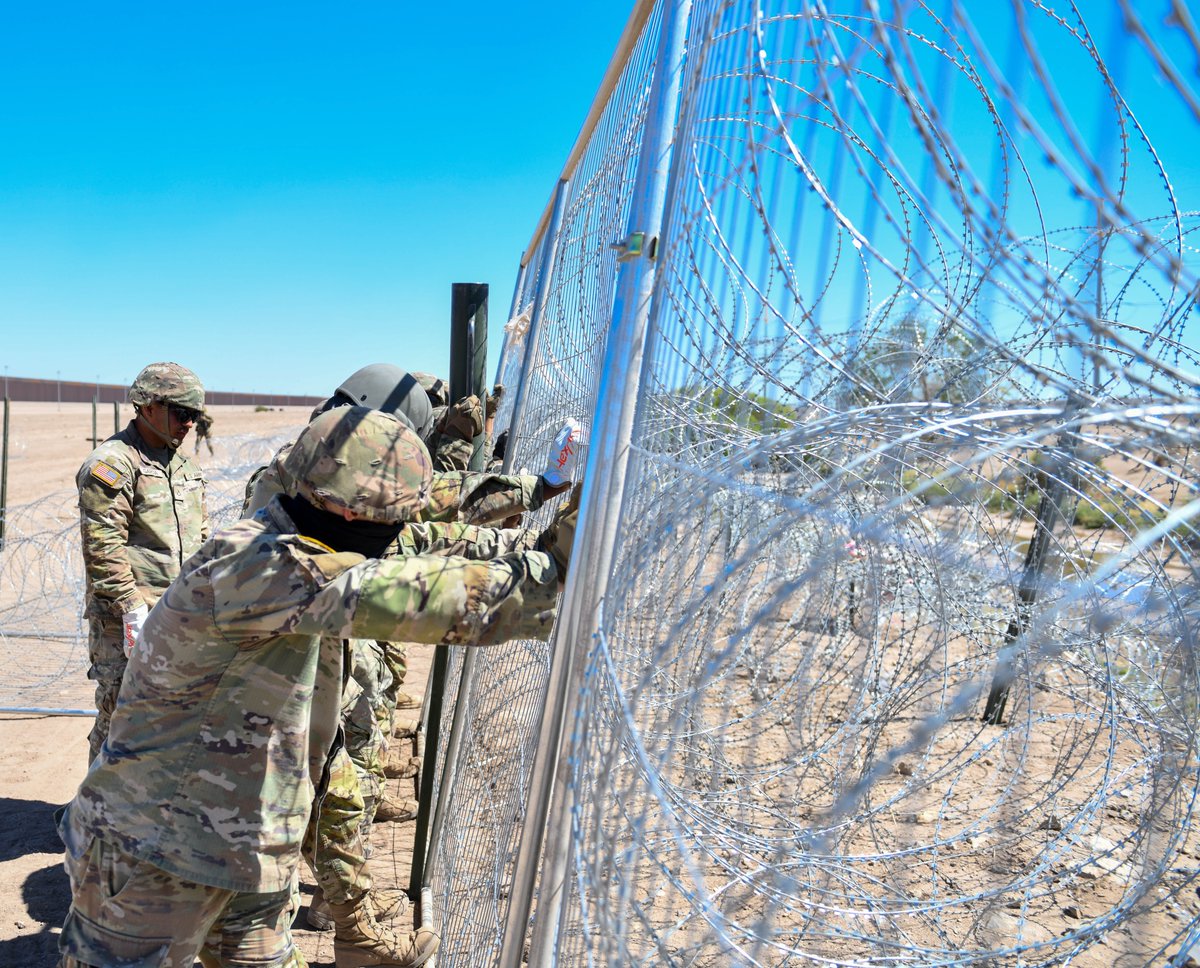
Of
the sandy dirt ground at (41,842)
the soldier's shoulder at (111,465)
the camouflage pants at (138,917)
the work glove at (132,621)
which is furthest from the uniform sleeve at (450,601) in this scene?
the soldier's shoulder at (111,465)

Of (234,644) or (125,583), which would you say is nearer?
(234,644)

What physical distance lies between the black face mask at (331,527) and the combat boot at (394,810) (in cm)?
317

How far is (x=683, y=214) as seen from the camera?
1.76m

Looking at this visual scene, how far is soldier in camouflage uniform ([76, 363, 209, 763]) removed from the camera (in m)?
4.20

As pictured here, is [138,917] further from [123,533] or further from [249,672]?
[123,533]

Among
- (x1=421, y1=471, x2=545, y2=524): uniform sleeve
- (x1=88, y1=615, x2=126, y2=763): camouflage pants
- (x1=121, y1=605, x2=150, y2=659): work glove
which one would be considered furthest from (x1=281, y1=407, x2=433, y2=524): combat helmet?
(x1=88, y1=615, x2=126, y2=763): camouflage pants

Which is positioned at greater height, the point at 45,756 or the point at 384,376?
the point at 384,376

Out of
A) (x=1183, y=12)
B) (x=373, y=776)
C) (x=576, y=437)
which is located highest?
(x=1183, y=12)

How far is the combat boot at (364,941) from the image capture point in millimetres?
3396

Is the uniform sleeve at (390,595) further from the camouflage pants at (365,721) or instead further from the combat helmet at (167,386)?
the combat helmet at (167,386)

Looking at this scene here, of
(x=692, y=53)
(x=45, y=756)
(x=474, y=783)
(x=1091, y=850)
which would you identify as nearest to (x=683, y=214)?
(x=692, y=53)

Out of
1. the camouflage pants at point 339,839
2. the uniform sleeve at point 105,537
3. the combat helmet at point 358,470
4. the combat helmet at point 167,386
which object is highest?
the combat helmet at point 167,386

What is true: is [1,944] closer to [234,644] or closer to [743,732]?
[234,644]

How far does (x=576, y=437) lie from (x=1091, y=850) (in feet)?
12.9
